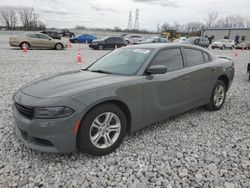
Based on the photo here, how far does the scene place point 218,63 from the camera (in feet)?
15.7

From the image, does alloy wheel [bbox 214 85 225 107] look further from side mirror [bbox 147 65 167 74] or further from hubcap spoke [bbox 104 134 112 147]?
hubcap spoke [bbox 104 134 112 147]

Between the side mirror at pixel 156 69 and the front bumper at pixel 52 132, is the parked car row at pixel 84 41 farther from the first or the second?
the front bumper at pixel 52 132

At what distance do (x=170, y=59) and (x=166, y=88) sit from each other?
600 millimetres

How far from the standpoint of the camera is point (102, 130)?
2.99 metres

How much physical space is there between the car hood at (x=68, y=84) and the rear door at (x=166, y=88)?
0.48m

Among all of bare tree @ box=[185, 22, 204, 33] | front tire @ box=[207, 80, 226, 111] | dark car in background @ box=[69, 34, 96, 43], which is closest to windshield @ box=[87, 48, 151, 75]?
front tire @ box=[207, 80, 226, 111]

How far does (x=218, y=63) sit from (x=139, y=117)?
260 cm

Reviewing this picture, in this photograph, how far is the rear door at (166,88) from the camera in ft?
11.1

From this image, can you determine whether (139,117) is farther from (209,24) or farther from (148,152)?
(209,24)

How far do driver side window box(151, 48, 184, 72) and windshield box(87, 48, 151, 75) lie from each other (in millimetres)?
199

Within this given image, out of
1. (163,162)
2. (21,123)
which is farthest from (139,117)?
(21,123)

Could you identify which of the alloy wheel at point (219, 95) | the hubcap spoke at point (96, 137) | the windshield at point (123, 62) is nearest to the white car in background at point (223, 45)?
the alloy wheel at point (219, 95)

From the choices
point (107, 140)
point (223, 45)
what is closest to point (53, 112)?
point (107, 140)

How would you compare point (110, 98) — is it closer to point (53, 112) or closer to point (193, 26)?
point (53, 112)
